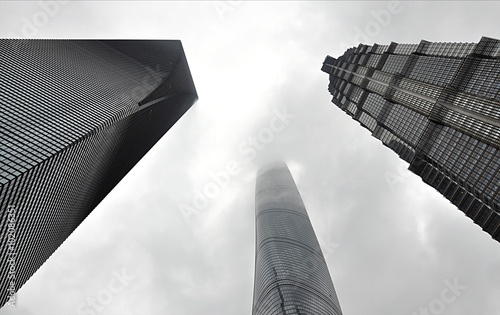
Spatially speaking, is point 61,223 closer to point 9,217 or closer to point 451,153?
point 9,217

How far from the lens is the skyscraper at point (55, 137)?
8125 cm

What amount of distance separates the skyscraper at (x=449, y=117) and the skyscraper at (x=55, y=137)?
108 m

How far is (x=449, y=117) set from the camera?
118938 millimetres

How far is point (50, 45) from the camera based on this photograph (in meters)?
163

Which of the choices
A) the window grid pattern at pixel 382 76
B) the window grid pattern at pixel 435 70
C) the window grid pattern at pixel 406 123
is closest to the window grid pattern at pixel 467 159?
the window grid pattern at pixel 406 123

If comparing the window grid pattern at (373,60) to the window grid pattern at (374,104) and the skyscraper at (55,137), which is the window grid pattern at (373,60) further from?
the skyscraper at (55,137)

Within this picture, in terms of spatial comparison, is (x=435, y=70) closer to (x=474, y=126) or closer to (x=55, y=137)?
→ (x=474, y=126)

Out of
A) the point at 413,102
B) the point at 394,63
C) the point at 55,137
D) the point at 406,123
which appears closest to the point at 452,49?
the point at 413,102

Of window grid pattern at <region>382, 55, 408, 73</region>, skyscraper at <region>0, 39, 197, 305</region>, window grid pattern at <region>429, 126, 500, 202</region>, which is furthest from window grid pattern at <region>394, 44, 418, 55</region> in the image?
skyscraper at <region>0, 39, 197, 305</region>

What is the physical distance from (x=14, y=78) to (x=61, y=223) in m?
47.8

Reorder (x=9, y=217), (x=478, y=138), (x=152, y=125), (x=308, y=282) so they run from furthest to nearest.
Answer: (x=152, y=125)
(x=308, y=282)
(x=478, y=138)
(x=9, y=217)

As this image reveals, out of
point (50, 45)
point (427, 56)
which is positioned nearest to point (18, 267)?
point (50, 45)

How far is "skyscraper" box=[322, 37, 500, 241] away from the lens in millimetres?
102375

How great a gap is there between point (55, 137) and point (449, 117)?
117973mm
